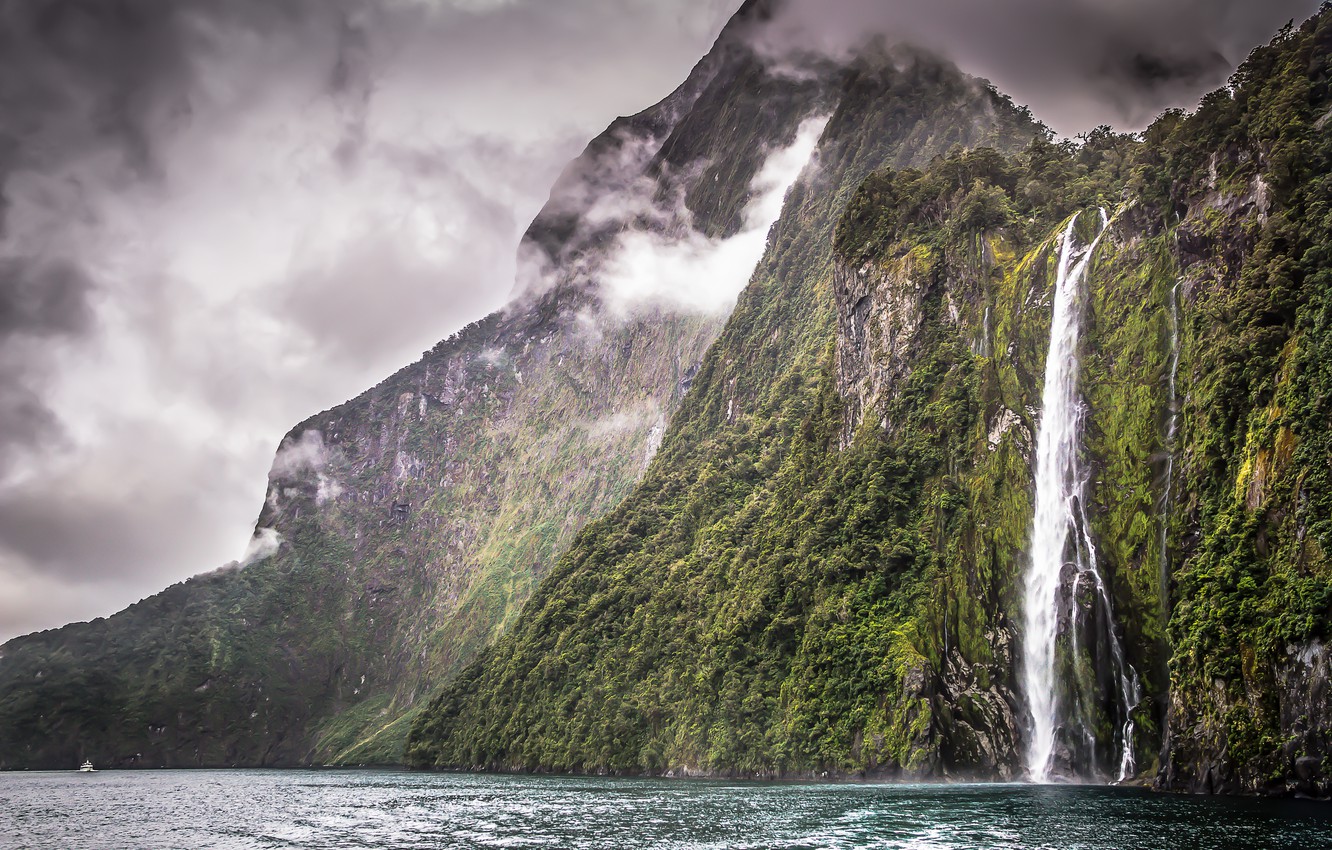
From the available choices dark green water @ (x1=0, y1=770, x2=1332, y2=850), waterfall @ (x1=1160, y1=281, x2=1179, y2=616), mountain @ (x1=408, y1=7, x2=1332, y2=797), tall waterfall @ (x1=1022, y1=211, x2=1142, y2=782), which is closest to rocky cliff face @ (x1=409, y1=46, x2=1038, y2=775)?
mountain @ (x1=408, y1=7, x2=1332, y2=797)

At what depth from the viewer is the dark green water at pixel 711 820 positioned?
1407 inches

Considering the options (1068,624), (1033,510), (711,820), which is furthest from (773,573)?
(711,820)

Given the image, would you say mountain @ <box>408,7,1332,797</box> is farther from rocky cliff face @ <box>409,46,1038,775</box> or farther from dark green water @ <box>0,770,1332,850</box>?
dark green water @ <box>0,770,1332,850</box>

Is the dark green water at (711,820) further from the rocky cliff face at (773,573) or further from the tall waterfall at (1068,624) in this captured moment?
the rocky cliff face at (773,573)

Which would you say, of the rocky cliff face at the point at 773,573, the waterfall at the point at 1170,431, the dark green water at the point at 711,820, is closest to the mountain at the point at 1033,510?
the waterfall at the point at 1170,431

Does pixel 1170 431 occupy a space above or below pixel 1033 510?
above

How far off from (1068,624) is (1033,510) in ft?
36.6

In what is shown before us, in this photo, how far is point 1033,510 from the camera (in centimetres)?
7656

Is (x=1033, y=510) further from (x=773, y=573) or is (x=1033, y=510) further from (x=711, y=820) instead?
(x=711, y=820)

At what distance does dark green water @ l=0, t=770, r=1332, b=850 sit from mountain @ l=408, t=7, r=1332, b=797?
27.6 feet

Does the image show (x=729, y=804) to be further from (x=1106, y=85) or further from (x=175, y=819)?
(x=1106, y=85)

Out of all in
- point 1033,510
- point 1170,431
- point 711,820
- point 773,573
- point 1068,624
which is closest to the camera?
point 711,820

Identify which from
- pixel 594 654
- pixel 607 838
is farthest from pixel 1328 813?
pixel 594 654

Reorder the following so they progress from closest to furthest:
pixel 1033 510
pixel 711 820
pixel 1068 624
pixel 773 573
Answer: pixel 711 820
pixel 1068 624
pixel 1033 510
pixel 773 573
